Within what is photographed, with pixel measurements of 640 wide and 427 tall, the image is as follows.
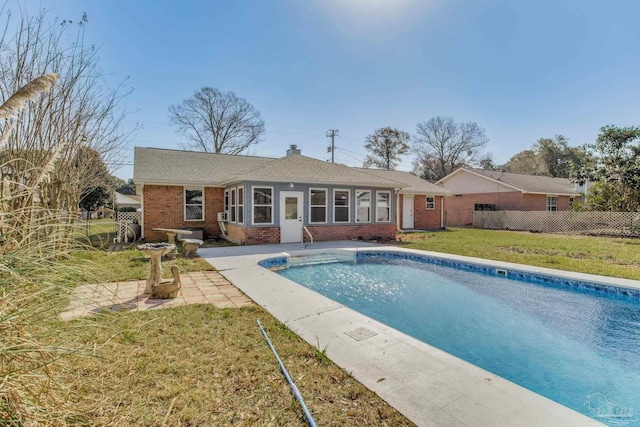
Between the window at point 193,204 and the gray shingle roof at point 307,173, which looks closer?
the gray shingle roof at point 307,173

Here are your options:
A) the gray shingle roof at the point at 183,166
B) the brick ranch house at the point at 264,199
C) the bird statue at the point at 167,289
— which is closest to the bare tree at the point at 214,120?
the gray shingle roof at the point at 183,166

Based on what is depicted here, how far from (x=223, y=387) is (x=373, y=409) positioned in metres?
1.38

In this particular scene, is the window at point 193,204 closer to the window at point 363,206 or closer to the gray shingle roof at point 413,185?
the window at point 363,206

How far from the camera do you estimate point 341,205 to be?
14.3 meters

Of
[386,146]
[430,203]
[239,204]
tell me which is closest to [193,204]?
[239,204]

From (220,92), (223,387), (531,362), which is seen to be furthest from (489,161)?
(223,387)

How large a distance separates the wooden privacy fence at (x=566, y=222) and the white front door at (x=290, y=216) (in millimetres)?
16106

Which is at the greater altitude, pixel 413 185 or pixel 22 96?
pixel 413 185

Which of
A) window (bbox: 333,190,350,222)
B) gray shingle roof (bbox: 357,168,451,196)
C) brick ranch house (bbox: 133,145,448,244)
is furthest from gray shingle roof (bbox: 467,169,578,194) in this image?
window (bbox: 333,190,350,222)

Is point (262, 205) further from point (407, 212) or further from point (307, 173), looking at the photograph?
point (407, 212)

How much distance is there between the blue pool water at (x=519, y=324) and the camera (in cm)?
380

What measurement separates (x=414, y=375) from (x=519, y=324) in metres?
3.43

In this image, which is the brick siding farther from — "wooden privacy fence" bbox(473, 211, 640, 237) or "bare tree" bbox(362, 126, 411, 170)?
"bare tree" bbox(362, 126, 411, 170)

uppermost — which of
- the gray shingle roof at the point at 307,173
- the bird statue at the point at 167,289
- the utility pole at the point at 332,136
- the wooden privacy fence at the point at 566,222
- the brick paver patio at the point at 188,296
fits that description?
the utility pole at the point at 332,136
